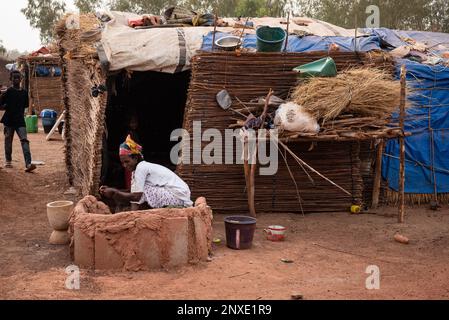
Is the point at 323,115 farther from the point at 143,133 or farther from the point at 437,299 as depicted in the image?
the point at 143,133

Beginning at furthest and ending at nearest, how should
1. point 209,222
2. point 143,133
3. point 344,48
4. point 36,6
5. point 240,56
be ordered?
1. point 36,6
2. point 143,133
3. point 344,48
4. point 240,56
5. point 209,222

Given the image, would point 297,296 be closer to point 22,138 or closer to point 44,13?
point 22,138

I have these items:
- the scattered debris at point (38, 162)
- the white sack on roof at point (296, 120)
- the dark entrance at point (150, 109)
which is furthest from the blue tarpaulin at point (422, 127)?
the scattered debris at point (38, 162)

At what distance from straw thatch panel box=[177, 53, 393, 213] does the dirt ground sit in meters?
0.27

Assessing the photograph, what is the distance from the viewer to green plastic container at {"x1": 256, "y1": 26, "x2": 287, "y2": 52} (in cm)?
726

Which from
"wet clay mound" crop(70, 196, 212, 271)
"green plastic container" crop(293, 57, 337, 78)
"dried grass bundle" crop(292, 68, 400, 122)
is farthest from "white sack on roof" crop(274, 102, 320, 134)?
"wet clay mound" crop(70, 196, 212, 271)

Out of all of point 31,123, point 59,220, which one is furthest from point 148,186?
point 31,123

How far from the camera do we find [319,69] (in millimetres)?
6820

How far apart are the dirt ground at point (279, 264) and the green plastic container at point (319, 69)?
2.05m

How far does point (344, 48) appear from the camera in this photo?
26.4 feet

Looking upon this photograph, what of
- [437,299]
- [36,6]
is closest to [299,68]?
[437,299]

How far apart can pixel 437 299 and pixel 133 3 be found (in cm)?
2508

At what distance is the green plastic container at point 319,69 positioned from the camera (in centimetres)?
680

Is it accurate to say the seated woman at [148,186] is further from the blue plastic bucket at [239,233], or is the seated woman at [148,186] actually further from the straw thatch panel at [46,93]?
the straw thatch panel at [46,93]
